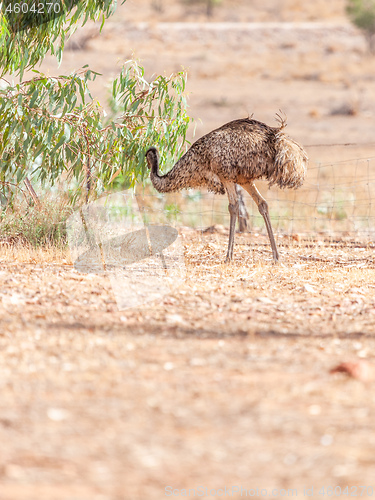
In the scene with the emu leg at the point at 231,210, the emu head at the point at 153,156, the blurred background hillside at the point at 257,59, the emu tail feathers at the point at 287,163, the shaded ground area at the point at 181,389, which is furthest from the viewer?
the blurred background hillside at the point at 257,59

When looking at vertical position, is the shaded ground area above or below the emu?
below

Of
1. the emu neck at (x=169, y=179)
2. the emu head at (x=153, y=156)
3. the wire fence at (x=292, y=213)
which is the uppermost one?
the emu head at (x=153, y=156)

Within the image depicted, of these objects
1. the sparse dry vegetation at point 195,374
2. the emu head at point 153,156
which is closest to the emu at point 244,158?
the emu head at point 153,156

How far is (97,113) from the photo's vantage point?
873 centimetres

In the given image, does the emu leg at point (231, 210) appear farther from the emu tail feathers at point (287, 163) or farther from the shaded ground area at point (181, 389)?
the shaded ground area at point (181, 389)

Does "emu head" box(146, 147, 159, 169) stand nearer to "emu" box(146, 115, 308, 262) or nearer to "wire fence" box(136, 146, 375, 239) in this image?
"emu" box(146, 115, 308, 262)

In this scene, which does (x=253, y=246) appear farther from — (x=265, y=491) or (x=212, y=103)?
(x=212, y=103)

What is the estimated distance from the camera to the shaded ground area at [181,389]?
320 cm

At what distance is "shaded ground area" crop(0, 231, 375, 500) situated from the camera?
320 cm

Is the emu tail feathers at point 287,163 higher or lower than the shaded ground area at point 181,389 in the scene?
higher

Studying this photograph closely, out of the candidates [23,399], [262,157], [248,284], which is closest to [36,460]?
[23,399]

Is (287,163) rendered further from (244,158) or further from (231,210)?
(231,210)

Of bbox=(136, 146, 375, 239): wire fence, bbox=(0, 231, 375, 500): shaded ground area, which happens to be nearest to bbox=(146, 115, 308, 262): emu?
bbox=(0, 231, 375, 500): shaded ground area

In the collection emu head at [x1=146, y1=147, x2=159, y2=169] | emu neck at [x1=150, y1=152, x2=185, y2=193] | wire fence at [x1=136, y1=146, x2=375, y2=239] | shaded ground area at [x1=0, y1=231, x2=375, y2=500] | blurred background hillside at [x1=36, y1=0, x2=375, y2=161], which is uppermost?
blurred background hillside at [x1=36, y1=0, x2=375, y2=161]
